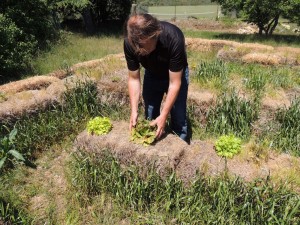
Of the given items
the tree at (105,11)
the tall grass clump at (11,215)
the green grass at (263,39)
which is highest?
Answer: the tall grass clump at (11,215)

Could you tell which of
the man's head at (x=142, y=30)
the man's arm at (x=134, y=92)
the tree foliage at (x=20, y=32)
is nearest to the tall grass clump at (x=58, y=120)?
the man's arm at (x=134, y=92)

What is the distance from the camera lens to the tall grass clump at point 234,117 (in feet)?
14.9

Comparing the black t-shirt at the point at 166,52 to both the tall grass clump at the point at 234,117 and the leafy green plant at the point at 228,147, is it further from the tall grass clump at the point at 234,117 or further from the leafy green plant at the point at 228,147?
the tall grass clump at the point at 234,117

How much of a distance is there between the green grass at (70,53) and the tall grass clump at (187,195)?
170 inches

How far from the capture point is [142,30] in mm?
2689

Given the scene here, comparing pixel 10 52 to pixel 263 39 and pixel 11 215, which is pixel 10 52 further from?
pixel 263 39

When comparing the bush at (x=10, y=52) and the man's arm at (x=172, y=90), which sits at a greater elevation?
the man's arm at (x=172, y=90)

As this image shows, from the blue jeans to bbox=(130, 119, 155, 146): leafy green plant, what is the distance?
A: 0.54 meters

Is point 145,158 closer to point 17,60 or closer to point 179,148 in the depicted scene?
point 179,148

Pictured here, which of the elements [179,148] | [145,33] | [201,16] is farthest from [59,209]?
[201,16]

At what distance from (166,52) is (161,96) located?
0.86 meters

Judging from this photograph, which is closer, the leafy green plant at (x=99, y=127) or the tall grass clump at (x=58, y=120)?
the leafy green plant at (x=99, y=127)

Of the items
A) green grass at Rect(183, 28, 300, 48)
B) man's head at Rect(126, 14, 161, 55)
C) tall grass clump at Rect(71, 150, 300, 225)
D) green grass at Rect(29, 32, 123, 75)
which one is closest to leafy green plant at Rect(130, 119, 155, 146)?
tall grass clump at Rect(71, 150, 300, 225)

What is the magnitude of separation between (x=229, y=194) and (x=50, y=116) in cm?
294
